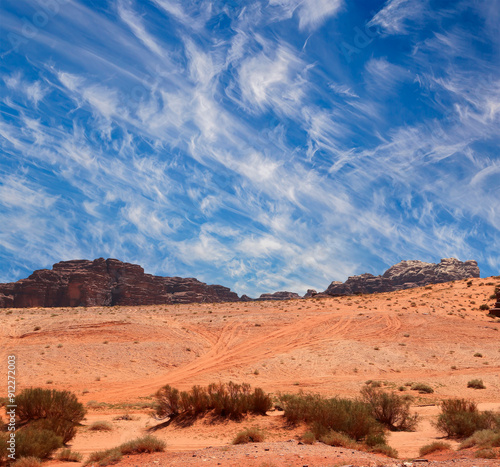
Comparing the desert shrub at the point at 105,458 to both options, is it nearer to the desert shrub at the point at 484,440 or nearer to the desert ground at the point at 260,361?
the desert ground at the point at 260,361

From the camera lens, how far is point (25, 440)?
854 centimetres

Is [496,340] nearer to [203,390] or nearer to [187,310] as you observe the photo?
[203,390]

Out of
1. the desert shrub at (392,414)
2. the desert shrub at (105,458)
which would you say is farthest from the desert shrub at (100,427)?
the desert shrub at (392,414)

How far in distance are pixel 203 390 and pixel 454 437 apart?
791 cm

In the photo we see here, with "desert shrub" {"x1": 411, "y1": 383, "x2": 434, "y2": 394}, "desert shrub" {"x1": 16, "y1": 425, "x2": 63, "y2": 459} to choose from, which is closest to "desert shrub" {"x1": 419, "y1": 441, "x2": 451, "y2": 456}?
"desert shrub" {"x1": 16, "y1": 425, "x2": 63, "y2": 459}

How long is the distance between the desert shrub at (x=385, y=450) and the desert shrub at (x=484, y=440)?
1555mm

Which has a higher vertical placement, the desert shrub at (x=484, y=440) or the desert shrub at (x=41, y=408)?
the desert shrub at (x=41, y=408)

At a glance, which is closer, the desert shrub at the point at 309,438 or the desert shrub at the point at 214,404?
the desert shrub at the point at 309,438

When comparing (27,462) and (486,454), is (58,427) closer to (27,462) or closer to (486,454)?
(27,462)

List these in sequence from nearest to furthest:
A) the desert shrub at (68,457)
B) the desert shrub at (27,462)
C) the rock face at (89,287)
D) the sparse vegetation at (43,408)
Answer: the desert shrub at (27,462)
the desert shrub at (68,457)
the sparse vegetation at (43,408)
the rock face at (89,287)

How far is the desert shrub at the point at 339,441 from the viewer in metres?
9.58

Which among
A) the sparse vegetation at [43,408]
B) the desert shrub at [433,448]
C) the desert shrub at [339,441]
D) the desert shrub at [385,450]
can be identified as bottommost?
the desert shrub at [433,448]

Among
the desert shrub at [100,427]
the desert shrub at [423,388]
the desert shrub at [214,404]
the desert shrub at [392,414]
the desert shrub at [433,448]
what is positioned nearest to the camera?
the desert shrub at [433,448]

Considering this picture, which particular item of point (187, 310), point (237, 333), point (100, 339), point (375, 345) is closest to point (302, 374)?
point (375, 345)
